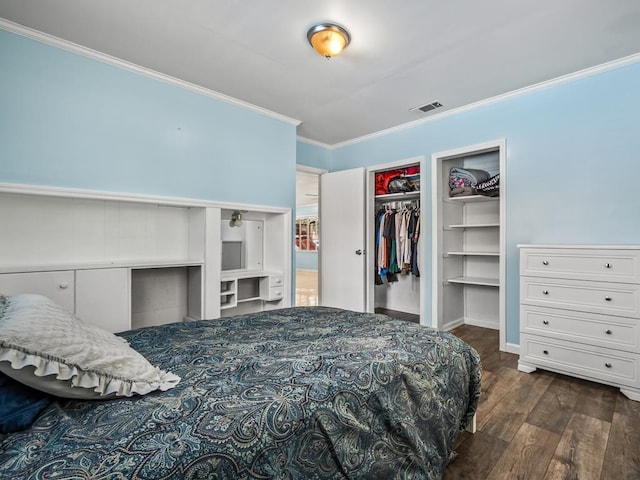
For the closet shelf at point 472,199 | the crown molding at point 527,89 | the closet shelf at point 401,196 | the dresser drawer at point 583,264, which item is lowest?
the dresser drawer at point 583,264

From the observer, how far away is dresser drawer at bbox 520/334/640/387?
89.2 inches

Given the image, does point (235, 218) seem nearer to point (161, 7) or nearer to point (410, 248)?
point (161, 7)

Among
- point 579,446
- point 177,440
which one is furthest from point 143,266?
point 579,446

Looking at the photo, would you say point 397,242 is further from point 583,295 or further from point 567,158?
point 583,295

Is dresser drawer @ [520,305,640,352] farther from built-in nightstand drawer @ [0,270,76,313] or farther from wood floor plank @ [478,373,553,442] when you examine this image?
built-in nightstand drawer @ [0,270,76,313]

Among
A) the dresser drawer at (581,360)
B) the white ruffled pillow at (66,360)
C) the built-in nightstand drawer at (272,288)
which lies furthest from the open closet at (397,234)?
the white ruffled pillow at (66,360)

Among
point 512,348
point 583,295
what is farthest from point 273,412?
point 512,348

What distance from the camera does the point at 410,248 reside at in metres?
4.32

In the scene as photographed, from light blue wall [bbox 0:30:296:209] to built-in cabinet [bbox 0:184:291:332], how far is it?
0.52 ft

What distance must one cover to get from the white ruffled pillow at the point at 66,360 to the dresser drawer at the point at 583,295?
2766mm

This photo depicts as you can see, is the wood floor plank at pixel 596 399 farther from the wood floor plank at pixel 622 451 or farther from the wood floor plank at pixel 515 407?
the wood floor plank at pixel 515 407

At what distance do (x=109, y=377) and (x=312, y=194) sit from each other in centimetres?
837

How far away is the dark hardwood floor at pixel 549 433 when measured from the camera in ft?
5.02

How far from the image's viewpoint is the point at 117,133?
2533mm
